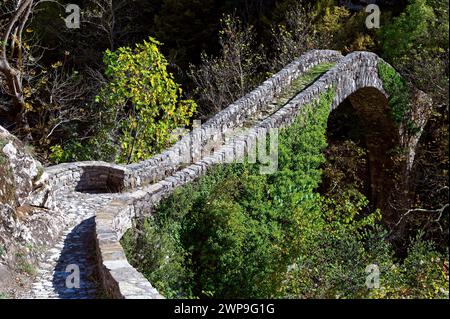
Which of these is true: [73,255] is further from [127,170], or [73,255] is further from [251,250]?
[251,250]

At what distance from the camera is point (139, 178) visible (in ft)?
36.4

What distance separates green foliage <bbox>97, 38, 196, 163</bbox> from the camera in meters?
15.2

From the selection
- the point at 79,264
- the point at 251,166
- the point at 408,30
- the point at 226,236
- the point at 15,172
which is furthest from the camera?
the point at 408,30

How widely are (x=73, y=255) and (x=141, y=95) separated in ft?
24.6

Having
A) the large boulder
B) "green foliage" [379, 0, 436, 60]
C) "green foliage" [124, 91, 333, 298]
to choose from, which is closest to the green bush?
"green foliage" [124, 91, 333, 298]

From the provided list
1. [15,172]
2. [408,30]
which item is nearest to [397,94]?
[408,30]

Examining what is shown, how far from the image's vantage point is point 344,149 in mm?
20359

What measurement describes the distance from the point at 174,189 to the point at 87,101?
12.6 m

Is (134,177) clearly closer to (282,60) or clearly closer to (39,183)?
(39,183)

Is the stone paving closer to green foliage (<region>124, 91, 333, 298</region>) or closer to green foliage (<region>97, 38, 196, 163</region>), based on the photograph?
green foliage (<region>124, 91, 333, 298</region>)

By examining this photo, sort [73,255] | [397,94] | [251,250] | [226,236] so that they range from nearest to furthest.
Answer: [73,255] < [226,236] < [251,250] < [397,94]

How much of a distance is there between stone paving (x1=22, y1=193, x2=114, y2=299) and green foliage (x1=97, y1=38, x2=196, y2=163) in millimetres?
4657

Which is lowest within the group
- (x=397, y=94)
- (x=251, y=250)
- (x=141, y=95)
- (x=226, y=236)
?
(x=251, y=250)

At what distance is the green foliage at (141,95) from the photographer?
15219 millimetres
